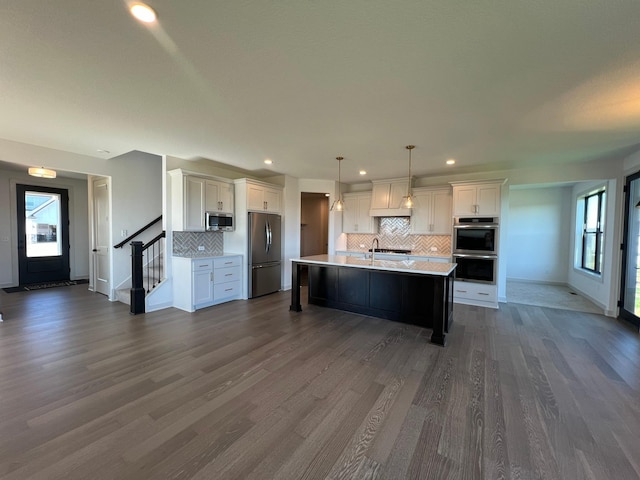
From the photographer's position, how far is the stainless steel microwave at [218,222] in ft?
16.1

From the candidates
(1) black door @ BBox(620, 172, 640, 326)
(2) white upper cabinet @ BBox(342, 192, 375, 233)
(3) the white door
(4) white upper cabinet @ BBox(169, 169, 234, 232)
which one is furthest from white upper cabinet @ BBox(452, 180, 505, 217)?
Result: (3) the white door

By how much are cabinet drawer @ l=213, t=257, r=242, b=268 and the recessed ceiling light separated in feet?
12.2

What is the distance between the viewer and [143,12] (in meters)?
1.54

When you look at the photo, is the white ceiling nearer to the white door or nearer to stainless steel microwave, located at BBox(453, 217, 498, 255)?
stainless steel microwave, located at BBox(453, 217, 498, 255)

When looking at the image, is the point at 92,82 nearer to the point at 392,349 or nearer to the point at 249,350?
the point at 249,350

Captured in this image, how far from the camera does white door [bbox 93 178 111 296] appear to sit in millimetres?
5473

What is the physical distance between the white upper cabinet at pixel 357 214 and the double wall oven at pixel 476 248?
6.44ft

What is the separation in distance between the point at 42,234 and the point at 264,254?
556cm

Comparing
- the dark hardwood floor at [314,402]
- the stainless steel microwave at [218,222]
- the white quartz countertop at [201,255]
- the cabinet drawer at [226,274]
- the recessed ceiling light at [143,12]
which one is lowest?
the dark hardwood floor at [314,402]

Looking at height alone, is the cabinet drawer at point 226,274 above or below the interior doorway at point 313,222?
below

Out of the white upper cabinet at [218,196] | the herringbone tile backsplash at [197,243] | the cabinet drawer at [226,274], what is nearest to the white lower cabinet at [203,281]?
the cabinet drawer at [226,274]

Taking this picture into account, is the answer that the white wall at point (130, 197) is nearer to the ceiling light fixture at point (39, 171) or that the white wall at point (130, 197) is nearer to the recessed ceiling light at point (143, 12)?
the ceiling light fixture at point (39, 171)

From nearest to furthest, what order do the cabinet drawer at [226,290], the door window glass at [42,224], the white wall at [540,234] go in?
the cabinet drawer at [226,290], the door window glass at [42,224], the white wall at [540,234]

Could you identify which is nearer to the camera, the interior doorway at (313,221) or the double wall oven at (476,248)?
the double wall oven at (476,248)
